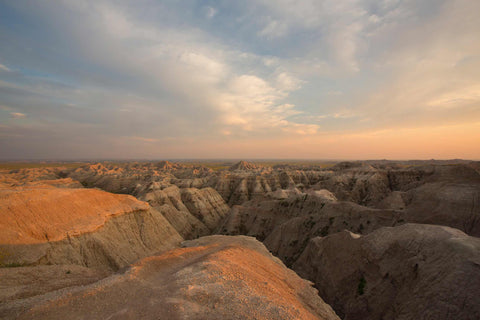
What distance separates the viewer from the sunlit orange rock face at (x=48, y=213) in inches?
621

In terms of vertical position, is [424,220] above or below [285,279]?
above

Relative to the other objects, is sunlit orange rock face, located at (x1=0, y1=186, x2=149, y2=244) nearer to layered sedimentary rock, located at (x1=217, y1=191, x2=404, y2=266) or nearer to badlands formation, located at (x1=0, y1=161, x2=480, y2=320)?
badlands formation, located at (x1=0, y1=161, x2=480, y2=320)

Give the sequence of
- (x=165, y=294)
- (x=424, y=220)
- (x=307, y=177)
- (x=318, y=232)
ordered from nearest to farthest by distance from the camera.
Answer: (x=165, y=294) < (x=424, y=220) < (x=318, y=232) < (x=307, y=177)

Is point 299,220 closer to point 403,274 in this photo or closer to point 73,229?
point 403,274

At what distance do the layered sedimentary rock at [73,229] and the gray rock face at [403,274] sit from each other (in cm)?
1878

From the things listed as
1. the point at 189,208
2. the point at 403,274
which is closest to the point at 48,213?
the point at 403,274

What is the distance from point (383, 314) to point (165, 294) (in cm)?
1184

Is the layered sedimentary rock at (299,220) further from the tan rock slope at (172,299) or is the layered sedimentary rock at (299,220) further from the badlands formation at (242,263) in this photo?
the tan rock slope at (172,299)

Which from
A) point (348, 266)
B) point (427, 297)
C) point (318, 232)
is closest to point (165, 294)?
point (427, 297)

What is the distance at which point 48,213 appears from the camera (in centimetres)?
1855

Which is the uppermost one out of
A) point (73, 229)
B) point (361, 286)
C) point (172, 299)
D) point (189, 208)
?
point (172, 299)

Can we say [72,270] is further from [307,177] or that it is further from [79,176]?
[79,176]

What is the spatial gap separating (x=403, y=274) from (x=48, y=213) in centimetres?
2687

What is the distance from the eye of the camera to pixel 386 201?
29703mm
